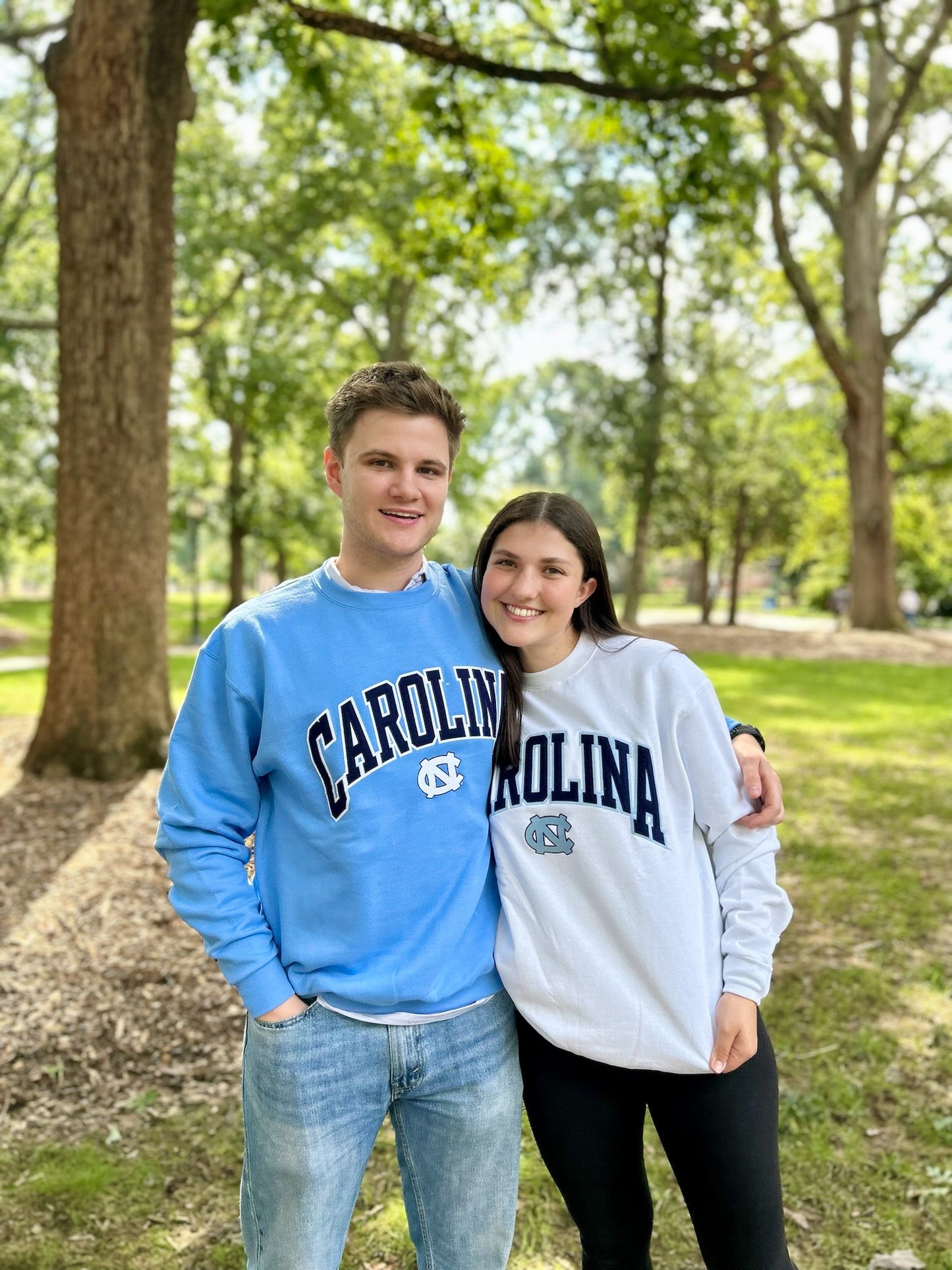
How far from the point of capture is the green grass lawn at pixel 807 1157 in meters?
2.91

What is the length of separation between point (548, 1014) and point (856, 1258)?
164 cm

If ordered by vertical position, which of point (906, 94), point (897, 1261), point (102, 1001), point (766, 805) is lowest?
point (102, 1001)

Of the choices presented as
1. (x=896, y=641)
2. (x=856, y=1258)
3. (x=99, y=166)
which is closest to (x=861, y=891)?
(x=856, y=1258)

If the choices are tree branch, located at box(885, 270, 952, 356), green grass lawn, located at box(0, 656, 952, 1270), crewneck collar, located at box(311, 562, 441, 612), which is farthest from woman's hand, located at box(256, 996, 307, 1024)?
tree branch, located at box(885, 270, 952, 356)

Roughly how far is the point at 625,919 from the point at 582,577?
718mm

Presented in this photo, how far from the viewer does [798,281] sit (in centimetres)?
1730

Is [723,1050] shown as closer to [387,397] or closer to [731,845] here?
[731,845]

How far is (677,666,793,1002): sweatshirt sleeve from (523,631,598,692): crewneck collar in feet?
0.74

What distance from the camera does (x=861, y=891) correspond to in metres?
5.70

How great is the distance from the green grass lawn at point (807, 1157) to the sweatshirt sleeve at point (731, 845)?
4.87 ft

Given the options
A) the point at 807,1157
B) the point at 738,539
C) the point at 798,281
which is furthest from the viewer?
the point at 738,539

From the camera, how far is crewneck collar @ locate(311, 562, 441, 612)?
2010mm

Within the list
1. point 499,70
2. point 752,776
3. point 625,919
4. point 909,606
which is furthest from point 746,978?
point 909,606

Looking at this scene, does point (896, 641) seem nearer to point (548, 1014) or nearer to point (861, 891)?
point (861, 891)
